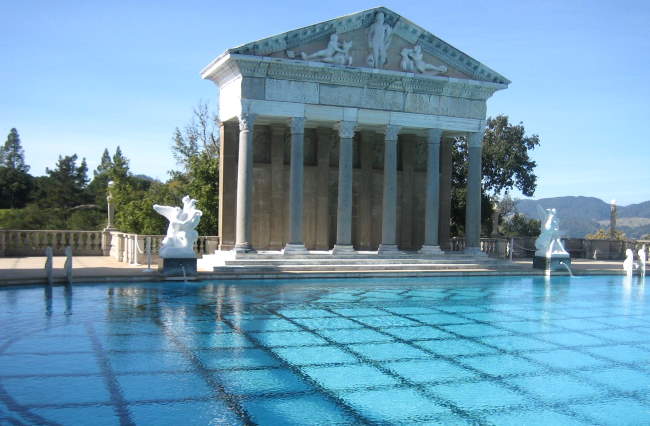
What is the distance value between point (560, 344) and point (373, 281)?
937 cm

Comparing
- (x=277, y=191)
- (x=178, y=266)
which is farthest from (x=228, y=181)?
(x=178, y=266)

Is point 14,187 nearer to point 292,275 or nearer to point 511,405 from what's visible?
point 292,275

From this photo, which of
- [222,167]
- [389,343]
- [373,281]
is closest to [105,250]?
[222,167]

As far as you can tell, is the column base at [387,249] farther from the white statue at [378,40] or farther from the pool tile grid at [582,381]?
the pool tile grid at [582,381]

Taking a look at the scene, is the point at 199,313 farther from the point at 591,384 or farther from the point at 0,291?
the point at 591,384

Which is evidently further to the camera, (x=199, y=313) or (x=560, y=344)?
(x=199, y=313)

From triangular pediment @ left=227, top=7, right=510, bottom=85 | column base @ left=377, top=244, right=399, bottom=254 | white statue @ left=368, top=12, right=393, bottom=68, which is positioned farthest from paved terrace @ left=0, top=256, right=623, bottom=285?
white statue @ left=368, top=12, right=393, bottom=68

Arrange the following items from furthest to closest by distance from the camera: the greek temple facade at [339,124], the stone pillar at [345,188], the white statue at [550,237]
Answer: the white statue at [550,237]
the stone pillar at [345,188]
the greek temple facade at [339,124]

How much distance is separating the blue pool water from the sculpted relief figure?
30.3ft

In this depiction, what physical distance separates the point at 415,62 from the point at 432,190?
4.74 metres

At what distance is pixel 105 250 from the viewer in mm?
26203

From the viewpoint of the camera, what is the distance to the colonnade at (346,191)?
2166 centimetres

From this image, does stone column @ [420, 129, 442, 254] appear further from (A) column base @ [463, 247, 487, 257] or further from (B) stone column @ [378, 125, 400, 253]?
(B) stone column @ [378, 125, 400, 253]

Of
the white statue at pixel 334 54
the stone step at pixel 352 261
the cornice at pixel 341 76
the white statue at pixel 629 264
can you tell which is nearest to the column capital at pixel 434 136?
the cornice at pixel 341 76
